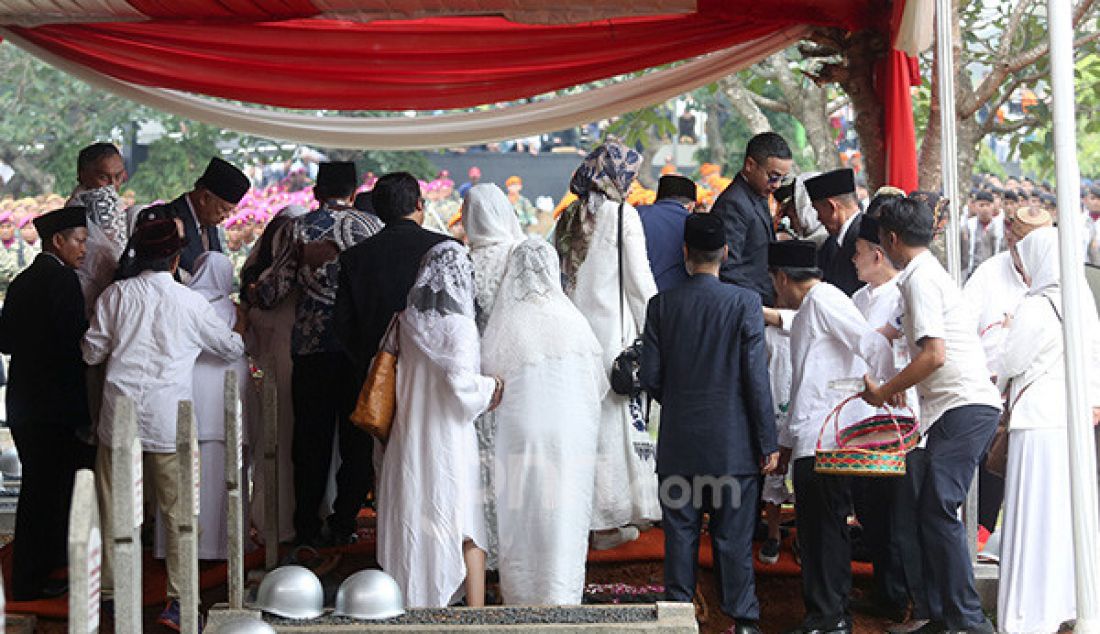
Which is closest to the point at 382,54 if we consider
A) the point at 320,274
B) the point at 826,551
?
the point at 320,274

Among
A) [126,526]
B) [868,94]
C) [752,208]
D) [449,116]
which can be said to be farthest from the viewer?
[449,116]

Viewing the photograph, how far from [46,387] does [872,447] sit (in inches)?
127

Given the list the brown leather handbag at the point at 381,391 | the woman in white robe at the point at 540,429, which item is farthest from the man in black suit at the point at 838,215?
the brown leather handbag at the point at 381,391

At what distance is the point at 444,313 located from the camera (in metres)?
5.72

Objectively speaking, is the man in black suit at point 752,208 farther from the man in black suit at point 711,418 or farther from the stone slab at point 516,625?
the stone slab at point 516,625

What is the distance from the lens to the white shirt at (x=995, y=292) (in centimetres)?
764

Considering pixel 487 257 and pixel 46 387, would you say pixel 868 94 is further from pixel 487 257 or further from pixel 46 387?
pixel 46 387

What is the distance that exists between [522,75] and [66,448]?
2833mm

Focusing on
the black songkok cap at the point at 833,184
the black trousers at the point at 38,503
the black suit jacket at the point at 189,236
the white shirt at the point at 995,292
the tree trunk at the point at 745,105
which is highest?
the tree trunk at the point at 745,105

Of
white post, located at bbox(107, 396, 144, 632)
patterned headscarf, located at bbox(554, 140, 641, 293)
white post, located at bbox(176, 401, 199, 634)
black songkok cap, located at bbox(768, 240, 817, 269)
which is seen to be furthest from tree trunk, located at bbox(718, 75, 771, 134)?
white post, located at bbox(107, 396, 144, 632)

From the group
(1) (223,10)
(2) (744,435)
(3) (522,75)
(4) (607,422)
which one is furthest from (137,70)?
(2) (744,435)

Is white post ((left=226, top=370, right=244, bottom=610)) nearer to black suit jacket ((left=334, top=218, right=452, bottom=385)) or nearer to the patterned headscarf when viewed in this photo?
black suit jacket ((left=334, top=218, right=452, bottom=385))

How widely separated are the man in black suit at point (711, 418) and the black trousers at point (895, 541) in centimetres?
57

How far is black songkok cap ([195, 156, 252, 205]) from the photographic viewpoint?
22.3ft
